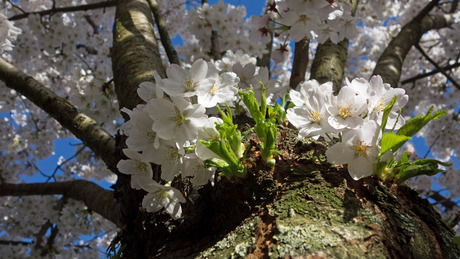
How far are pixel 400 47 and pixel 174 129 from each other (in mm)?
2626

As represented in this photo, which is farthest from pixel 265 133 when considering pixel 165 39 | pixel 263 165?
pixel 165 39

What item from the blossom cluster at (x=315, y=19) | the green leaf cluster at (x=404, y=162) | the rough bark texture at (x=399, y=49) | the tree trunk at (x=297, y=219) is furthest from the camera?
the rough bark texture at (x=399, y=49)

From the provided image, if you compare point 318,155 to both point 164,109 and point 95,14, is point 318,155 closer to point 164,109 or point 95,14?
point 164,109

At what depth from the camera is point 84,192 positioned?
2.79 meters

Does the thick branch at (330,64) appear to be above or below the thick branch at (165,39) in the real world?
below

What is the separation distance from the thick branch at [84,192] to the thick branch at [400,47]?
2115 millimetres

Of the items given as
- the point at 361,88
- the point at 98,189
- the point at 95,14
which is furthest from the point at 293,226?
the point at 95,14

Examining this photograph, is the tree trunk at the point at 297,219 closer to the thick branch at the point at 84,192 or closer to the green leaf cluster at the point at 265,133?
the green leaf cluster at the point at 265,133

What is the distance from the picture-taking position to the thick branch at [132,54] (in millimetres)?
1555

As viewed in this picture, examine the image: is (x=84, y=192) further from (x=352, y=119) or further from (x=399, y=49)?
(x=399, y=49)

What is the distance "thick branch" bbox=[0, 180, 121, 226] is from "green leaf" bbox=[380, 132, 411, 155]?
4.43 ft

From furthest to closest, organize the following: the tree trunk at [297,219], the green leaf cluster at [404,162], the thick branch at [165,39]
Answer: the thick branch at [165,39]
the green leaf cluster at [404,162]
the tree trunk at [297,219]

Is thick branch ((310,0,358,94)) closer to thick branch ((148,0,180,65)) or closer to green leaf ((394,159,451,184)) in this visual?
thick branch ((148,0,180,65))

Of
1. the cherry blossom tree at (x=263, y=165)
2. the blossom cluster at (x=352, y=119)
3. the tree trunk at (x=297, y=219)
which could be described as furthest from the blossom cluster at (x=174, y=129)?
the blossom cluster at (x=352, y=119)
